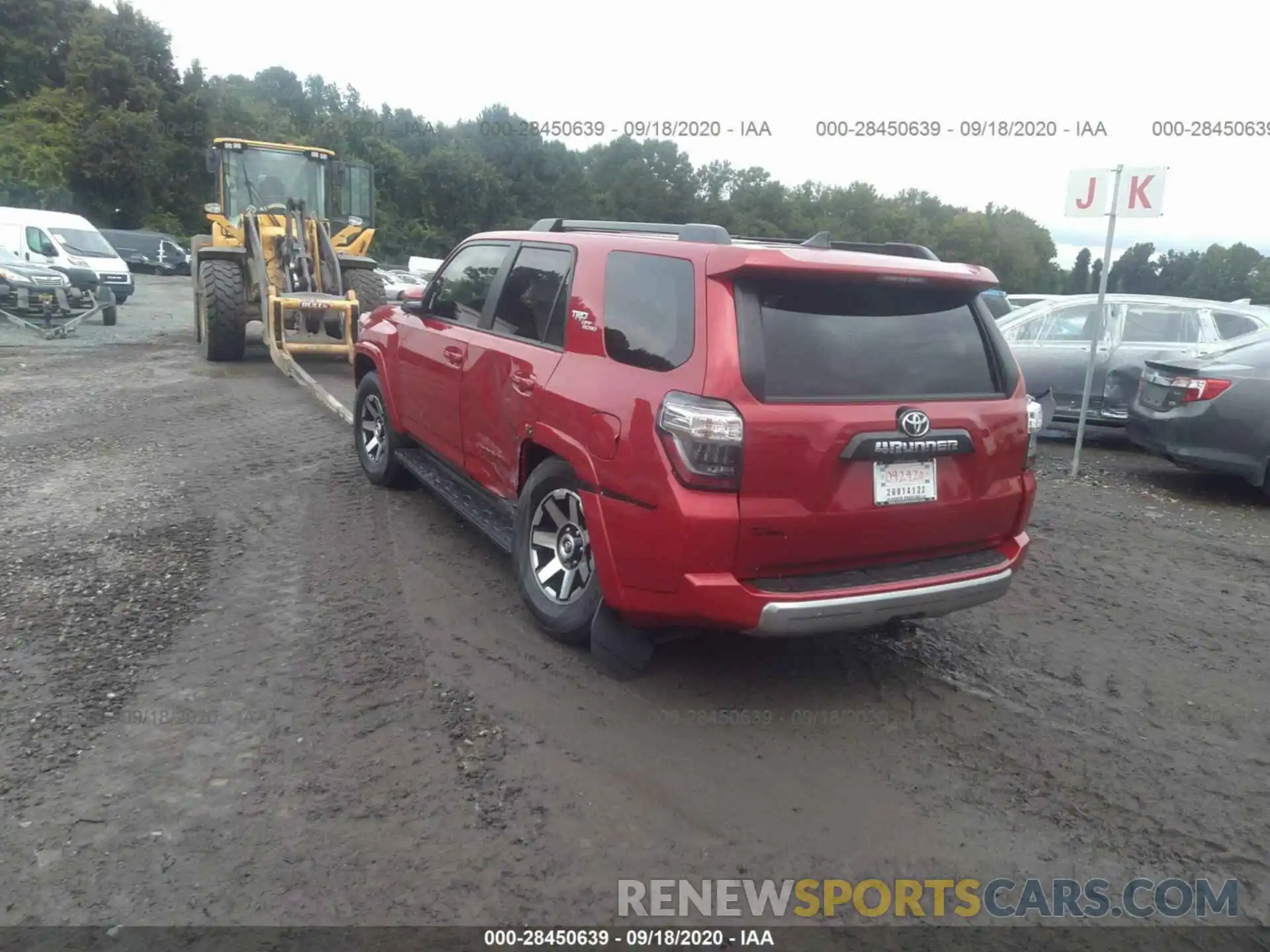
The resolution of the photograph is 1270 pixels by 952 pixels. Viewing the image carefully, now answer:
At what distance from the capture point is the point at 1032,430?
4105mm

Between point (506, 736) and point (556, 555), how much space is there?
985 millimetres

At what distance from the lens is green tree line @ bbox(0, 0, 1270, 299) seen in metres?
40.2

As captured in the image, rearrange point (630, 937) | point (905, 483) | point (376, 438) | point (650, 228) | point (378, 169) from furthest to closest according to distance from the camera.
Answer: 1. point (378, 169)
2. point (376, 438)
3. point (650, 228)
4. point (905, 483)
5. point (630, 937)

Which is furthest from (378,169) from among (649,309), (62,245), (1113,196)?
(649,309)

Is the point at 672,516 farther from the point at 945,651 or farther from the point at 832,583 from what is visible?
the point at 945,651

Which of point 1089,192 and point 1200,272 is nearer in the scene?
point 1089,192

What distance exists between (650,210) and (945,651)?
38144 mm

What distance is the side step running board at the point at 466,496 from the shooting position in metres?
4.77

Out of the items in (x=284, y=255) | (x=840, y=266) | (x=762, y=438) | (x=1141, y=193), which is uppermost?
(x=1141, y=193)

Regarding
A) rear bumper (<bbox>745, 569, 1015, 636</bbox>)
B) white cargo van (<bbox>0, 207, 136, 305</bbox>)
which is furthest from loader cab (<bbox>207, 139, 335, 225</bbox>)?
rear bumper (<bbox>745, 569, 1015, 636</bbox>)

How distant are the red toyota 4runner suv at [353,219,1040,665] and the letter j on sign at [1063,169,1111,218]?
176 inches

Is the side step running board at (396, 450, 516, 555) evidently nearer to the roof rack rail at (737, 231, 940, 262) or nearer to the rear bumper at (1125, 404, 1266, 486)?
the roof rack rail at (737, 231, 940, 262)

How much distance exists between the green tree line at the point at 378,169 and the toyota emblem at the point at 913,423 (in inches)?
1179

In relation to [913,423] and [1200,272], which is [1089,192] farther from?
[1200,272]
